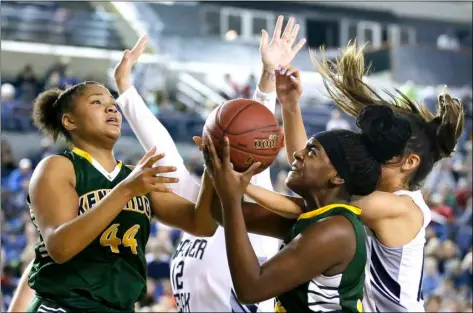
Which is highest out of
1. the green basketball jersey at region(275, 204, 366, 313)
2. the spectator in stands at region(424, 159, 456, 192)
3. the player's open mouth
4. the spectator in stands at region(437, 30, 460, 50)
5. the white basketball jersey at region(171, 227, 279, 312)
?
the player's open mouth

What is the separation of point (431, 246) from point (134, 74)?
8.32m

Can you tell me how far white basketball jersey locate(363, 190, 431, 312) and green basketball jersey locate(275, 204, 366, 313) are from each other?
0.64 m

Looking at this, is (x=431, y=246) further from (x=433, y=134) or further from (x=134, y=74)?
(x=134, y=74)

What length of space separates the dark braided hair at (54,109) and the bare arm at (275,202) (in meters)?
0.88

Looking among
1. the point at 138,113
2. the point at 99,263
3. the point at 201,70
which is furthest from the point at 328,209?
the point at 201,70

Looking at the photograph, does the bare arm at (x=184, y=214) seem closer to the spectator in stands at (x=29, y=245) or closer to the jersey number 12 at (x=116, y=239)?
the jersey number 12 at (x=116, y=239)

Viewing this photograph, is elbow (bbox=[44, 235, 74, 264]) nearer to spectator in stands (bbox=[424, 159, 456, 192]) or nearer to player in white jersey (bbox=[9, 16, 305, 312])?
player in white jersey (bbox=[9, 16, 305, 312])

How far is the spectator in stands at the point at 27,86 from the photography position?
15117 millimetres

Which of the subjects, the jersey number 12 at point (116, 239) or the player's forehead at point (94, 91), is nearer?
the jersey number 12 at point (116, 239)

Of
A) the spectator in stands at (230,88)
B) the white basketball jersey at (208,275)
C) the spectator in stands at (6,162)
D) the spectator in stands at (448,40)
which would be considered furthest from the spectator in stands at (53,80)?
the white basketball jersey at (208,275)

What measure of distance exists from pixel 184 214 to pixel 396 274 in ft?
3.29

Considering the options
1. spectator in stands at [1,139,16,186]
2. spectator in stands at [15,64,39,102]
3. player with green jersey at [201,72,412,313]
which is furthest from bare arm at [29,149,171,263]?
spectator in stands at [15,64,39,102]

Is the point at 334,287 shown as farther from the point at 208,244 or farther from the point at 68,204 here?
the point at 208,244

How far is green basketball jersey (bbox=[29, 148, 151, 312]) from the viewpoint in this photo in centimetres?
372
